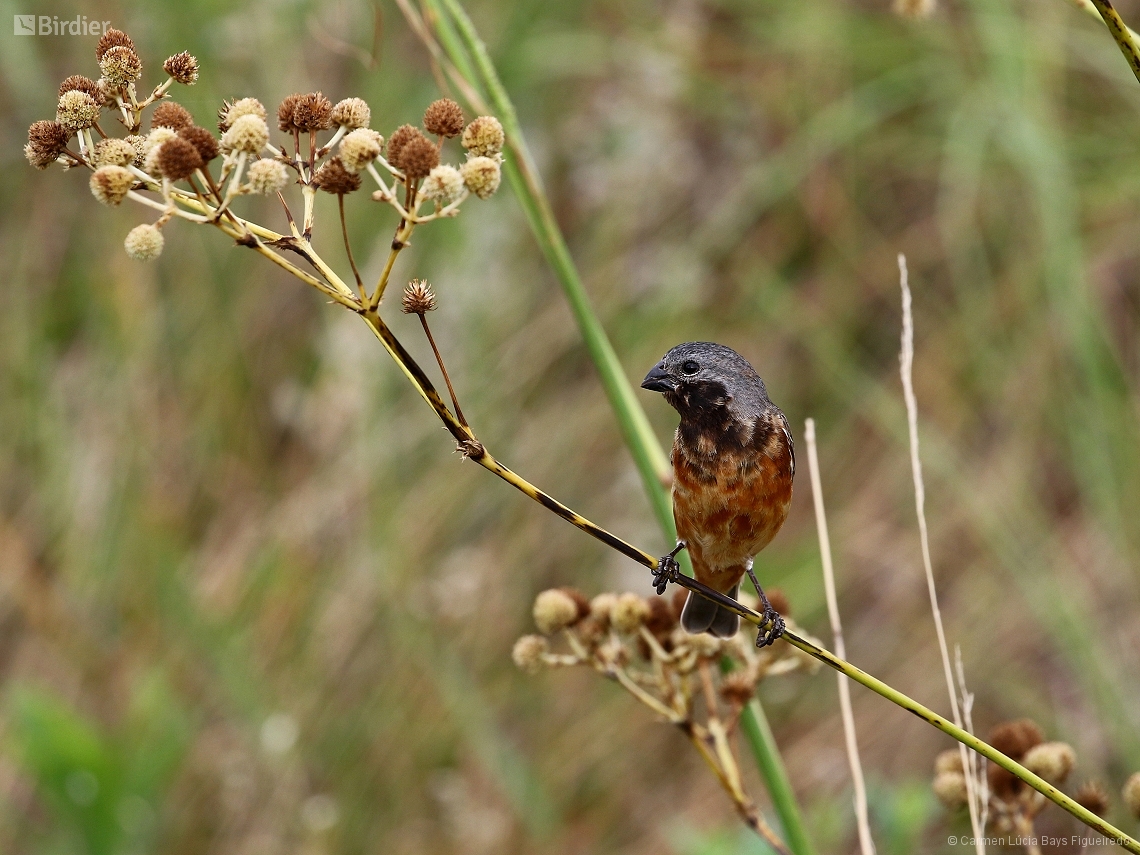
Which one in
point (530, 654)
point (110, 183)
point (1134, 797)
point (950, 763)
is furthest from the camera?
point (530, 654)

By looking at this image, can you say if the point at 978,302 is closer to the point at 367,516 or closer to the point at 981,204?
the point at 981,204

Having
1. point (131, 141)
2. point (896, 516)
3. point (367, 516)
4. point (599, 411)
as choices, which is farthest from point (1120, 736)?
point (131, 141)

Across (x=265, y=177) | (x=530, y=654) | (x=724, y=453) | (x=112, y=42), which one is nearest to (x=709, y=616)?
(x=724, y=453)

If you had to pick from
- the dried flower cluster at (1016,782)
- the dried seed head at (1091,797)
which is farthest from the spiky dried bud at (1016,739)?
the dried seed head at (1091,797)

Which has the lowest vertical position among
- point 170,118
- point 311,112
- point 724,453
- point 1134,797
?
point 1134,797

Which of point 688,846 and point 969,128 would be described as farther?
point 969,128

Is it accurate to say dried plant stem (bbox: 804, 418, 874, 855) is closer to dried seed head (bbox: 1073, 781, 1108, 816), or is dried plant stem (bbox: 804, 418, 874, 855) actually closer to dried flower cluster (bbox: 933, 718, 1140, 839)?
dried flower cluster (bbox: 933, 718, 1140, 839)

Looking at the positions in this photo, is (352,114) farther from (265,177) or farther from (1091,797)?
(1091,797)
